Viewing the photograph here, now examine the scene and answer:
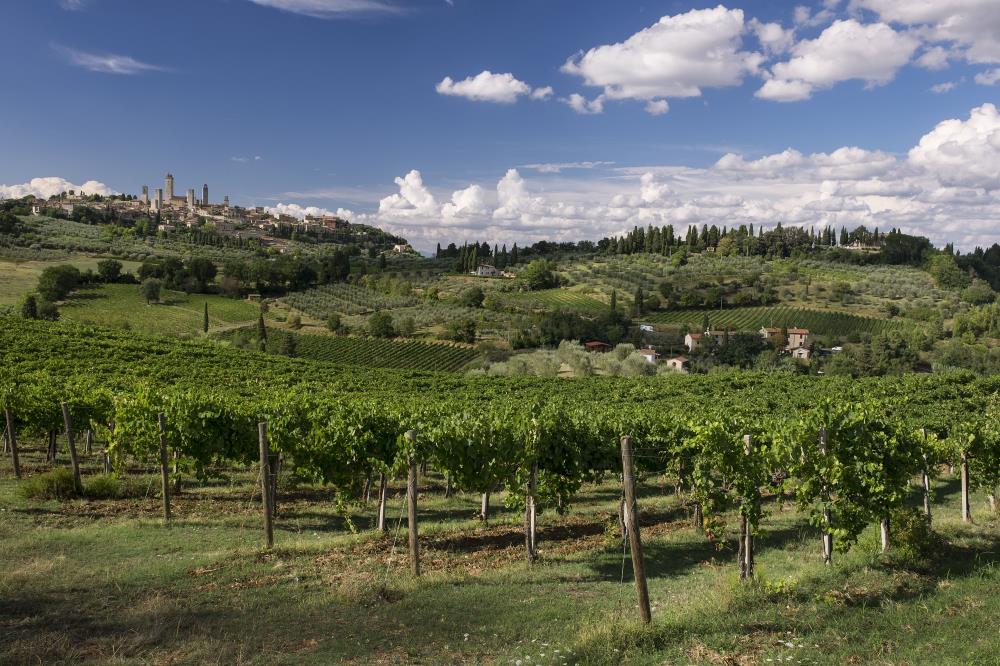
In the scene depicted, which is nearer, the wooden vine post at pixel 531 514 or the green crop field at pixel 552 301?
the wooden vine post at pixel 531 514

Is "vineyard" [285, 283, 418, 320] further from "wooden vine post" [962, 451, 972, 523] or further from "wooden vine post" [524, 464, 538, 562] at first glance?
"wooden vine post" [962, 451, 972, 523]

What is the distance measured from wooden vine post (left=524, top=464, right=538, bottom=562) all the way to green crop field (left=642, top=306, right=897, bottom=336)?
9273 cm

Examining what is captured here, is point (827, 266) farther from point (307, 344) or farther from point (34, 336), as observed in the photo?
point (34, 336)

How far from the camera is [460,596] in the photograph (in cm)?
844

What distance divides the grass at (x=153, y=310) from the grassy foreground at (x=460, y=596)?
209ft

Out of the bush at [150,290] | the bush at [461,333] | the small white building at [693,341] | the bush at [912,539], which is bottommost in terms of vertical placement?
the small white building at [693,341]

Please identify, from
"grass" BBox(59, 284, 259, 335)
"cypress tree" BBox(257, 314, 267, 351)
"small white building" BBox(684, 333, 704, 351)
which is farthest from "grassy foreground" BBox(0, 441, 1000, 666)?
"small white building" BBox(684, 333, 704, 351)

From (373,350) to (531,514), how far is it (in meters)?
64.6

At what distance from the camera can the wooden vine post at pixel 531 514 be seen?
1037cm

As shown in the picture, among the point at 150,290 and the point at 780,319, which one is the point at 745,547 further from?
the point at 780,319

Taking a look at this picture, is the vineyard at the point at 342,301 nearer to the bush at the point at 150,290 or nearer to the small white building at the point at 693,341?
the bush at the point at 150,290

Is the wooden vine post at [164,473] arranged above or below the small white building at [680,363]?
above

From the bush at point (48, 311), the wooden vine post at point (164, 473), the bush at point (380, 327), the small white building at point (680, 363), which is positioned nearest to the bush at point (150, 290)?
the bush at point (48, 311)

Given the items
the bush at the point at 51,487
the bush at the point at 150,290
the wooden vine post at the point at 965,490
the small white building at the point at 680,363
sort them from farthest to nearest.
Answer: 1. the bush at the point at 150,290
2. the small white building at the point at 680,363
3. the bush at the point at 51,487
4. the wooden vine post at the point at 965,490
